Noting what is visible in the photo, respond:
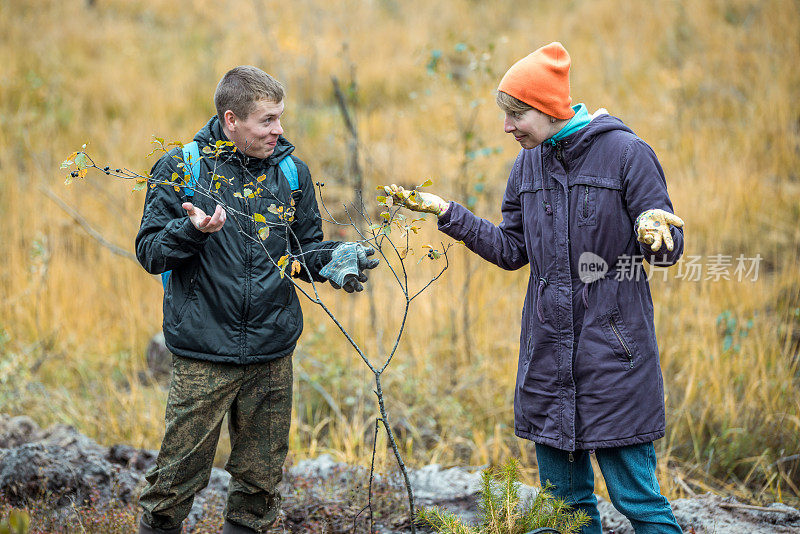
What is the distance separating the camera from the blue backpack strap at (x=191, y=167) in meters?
2.31

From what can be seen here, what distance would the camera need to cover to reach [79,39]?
1019 centimetres

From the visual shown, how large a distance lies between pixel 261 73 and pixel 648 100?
6.75 m

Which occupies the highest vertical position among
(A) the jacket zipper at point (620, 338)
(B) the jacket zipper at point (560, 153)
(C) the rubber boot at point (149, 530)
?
(B) the jacket zipper at point (560, 153)

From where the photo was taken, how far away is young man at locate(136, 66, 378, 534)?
7.84ft

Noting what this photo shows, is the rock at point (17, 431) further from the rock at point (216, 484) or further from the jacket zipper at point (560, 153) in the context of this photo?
the jacket zipper at point (560, 153)

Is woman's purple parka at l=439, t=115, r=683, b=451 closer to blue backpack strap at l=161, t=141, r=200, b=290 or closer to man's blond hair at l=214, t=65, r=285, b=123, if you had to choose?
man's blond hair at l=214, t=65, r=285, b=123

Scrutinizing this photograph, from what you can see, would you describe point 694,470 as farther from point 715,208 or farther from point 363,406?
point 715,208

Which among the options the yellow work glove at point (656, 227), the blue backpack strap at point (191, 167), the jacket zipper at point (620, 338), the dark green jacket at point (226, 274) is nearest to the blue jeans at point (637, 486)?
the jacket zipper at point (620, 338)

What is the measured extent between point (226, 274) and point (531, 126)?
1.21 metres

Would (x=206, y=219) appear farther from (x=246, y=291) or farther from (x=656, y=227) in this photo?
(x=656, y=227)

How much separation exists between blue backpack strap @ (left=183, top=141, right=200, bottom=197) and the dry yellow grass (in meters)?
1.90

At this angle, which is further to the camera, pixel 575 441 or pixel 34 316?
pixel 34 316

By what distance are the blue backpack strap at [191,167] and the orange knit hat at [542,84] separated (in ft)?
3.66

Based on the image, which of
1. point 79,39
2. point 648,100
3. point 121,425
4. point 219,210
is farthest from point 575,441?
point 79,39
